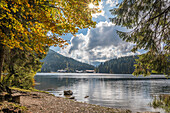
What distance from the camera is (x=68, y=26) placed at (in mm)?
7410

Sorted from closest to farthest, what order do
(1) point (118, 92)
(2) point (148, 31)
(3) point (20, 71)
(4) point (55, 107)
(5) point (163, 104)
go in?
(2) point (148, 31) < (4) point (55, 107) < (5) point (163, 104) < (3) point (20, 71) < (1) point (118, 92)

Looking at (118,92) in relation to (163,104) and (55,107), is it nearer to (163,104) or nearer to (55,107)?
(163,104)

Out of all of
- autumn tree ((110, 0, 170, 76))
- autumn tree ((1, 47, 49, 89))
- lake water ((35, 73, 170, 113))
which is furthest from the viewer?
lake water ((35, 73, 170, 113))

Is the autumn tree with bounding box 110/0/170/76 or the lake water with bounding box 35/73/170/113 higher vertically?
the autumn tree with bounding box 110/0/170/76

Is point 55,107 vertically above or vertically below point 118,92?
above

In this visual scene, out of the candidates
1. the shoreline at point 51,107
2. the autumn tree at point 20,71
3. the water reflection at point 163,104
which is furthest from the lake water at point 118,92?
the autumn tree at point 20,71

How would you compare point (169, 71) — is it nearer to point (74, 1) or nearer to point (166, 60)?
point (166, 60)

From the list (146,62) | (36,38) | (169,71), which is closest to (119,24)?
(146,62)

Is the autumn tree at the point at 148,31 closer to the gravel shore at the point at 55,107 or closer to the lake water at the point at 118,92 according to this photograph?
the gravel shore at the point at 55,107

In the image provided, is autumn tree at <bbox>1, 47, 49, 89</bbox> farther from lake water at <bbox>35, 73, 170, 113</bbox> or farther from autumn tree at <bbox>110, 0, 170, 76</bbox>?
autumn tree at <bbox>110, 0, 170, 76</bbox>

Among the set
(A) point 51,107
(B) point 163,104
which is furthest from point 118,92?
(A) point 51,107

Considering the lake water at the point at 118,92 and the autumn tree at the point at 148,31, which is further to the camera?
the lake water at the point at 118,92

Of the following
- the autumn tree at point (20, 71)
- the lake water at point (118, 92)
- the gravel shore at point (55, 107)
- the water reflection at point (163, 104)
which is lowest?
the lake water at point (118, 92)

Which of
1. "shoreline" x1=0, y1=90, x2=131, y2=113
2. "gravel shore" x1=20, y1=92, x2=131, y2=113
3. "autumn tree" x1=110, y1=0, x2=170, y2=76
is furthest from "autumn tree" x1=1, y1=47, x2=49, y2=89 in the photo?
"autumn tree" x1=110, y1=0, x2=170, y2=76
